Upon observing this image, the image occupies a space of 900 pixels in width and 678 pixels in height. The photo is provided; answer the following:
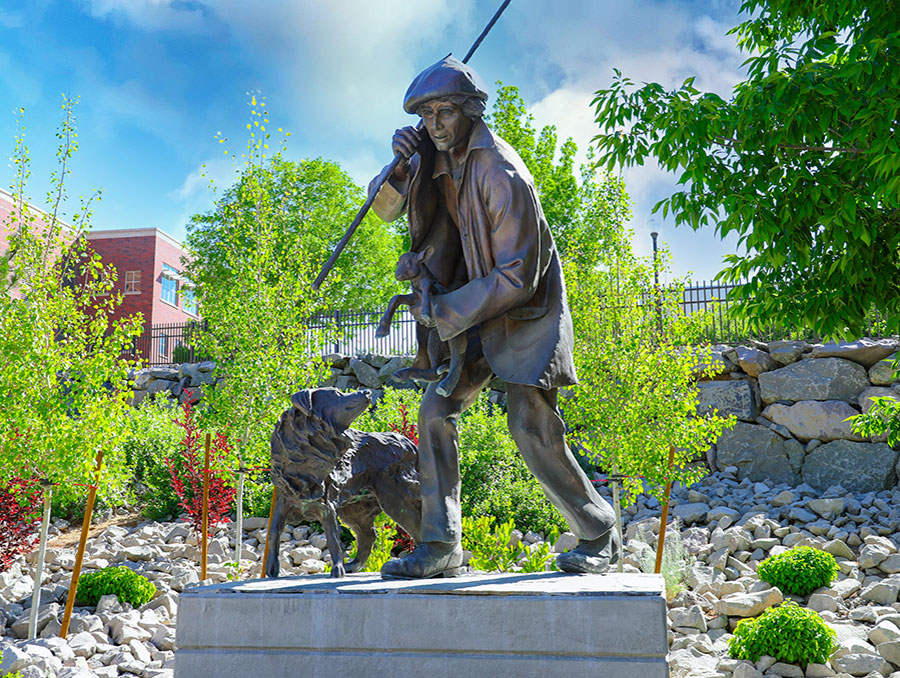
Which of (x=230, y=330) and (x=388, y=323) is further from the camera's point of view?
(x=230, y=330)

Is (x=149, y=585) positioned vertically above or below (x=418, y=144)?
below

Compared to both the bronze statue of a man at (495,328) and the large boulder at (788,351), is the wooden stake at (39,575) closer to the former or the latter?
the bronze statue of a man at (495,328)

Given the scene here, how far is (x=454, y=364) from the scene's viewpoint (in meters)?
3.29

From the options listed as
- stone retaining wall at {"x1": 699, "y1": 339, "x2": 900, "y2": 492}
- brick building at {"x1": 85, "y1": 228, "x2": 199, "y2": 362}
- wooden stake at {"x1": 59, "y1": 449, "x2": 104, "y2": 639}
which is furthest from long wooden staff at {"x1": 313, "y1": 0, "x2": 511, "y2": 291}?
brick building at {"x1": 85, "y1": 228, "x2": 199, "y2": 362}

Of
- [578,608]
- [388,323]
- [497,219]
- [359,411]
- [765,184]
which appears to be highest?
[765,184]

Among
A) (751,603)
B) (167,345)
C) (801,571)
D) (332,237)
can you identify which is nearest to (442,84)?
(751,603)

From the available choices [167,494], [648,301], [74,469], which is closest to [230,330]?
[74,469]

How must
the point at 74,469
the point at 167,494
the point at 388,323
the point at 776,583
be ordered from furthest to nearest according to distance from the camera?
the point at 167,494 → the point at 776,583 → the point at 74,469 → the point at 388,323

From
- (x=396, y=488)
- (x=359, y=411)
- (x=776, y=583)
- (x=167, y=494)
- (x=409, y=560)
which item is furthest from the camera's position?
(x=167, y=494)

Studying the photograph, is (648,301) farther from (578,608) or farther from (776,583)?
(578,608)

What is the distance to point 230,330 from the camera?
8.53 metres

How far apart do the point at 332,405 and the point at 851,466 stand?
31.2 ft

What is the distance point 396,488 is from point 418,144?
6.24 ft

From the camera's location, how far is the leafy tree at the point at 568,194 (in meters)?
9.15
